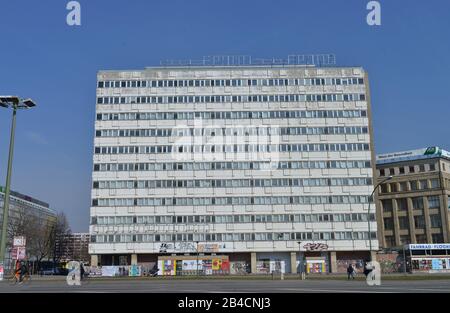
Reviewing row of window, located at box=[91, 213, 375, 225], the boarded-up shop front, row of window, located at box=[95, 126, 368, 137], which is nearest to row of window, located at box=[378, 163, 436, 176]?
row of window, located at box=[95, 126, 368, 137]

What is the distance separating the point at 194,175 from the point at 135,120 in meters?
15.0

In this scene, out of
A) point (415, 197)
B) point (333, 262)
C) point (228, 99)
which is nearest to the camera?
point (333, 262)

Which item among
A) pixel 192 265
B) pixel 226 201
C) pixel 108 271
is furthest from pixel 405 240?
pixel 108 271

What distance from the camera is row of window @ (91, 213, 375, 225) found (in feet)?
271

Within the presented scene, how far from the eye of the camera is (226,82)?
88000 mm

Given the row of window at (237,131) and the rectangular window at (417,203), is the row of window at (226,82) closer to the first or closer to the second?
the row of window at (237,131)

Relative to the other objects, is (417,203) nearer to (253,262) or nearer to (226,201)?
(253,262)

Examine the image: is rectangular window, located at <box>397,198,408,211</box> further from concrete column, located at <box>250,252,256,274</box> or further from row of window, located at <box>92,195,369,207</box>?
concrete column, located at <box>250,252,256,274</box>

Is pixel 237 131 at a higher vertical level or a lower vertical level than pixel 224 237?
higher

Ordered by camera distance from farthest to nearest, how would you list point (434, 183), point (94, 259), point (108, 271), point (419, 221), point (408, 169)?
point (408, 169) → point (419, 221) → point (434, 183) → point (94, 259) → point (108, 271)

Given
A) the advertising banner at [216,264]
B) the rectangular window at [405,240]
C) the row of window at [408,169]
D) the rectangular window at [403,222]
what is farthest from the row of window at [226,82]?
the rectangular window at [405,240]

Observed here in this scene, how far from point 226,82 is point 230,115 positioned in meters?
6.85

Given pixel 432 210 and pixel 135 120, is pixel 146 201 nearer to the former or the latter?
pixel 135 120
